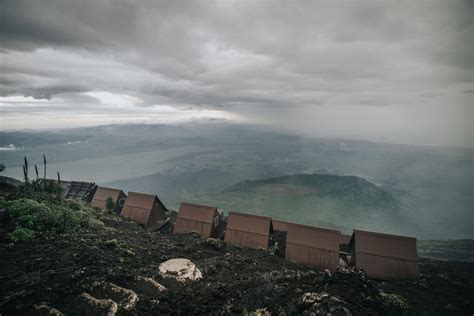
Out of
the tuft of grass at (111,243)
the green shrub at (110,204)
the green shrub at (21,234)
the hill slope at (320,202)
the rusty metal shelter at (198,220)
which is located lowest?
the hill slope at (320,202)

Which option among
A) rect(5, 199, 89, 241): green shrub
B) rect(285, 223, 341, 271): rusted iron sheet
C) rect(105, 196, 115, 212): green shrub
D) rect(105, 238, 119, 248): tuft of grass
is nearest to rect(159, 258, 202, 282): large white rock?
rect(105, 238, 119, 248): tuft of grass

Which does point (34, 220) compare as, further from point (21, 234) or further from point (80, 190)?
point (80, 190)

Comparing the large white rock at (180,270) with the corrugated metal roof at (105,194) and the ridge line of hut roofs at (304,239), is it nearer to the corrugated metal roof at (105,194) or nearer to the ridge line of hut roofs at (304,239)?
the ridge line of hut roofs at (304,239)

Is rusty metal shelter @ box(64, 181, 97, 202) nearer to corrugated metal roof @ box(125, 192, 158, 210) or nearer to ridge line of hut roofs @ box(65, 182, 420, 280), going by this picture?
ridge line of hut roofs @ box(65, 182, 420, 280)

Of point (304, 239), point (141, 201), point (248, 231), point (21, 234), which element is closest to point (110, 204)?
point (141, 201)

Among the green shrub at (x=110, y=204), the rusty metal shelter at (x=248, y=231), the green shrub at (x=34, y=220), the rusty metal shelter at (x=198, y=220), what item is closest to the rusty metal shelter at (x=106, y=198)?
the green shrub at (x=110, y=204)

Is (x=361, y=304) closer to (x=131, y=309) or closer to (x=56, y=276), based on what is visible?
(x=131, y=309)
